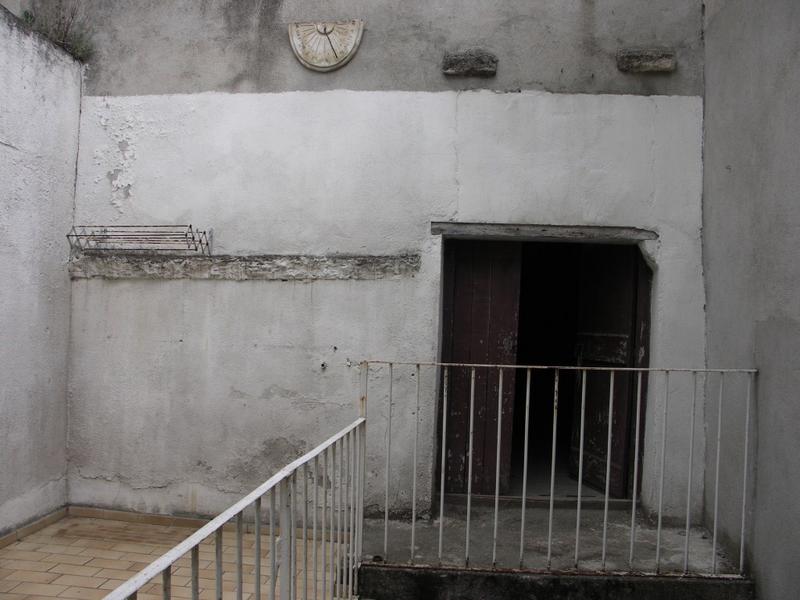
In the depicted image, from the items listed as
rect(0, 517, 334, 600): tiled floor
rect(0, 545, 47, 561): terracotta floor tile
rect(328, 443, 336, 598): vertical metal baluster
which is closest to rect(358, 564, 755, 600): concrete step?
rect(0, 517, 334, 600): tiled floor

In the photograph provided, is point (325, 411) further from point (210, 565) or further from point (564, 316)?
point (564, 316)

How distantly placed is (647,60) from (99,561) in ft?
16.6

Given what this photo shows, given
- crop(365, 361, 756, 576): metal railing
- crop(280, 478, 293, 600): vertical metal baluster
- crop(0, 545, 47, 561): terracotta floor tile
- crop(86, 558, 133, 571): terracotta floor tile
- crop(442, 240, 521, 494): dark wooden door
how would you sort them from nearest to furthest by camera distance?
crop(280, 478, 293, 600): vertical metal baluster
crop(365, 361, 756, 576): metal railing
crop(86, 558, 133, 571): terracotta floor tile
crop(0, 545, 47, 561): terracotta floor tile
crop(442, 240, 521, 494): dark wooden door

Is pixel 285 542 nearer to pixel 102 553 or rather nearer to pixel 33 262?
pixel 102 553

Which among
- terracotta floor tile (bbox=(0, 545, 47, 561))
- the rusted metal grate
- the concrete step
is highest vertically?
the rusted metal grate

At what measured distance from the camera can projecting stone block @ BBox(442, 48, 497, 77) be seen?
465 centimetres

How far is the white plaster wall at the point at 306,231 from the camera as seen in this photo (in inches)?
180

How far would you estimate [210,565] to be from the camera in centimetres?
390

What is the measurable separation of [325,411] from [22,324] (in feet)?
7.25

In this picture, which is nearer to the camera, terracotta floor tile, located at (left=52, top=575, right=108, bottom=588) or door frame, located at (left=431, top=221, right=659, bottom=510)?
terracotta floor tile, located at (left=52, top=575, right=108, bottom=588)

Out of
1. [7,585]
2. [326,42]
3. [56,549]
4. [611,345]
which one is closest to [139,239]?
[326,42]

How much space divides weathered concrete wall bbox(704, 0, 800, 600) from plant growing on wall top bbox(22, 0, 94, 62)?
15.5 feet

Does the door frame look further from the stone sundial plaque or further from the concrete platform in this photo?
the stone sundial plaque

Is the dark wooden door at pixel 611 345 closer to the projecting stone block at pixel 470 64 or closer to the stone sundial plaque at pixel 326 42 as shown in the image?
the projecting stone block at pixel 470 64
